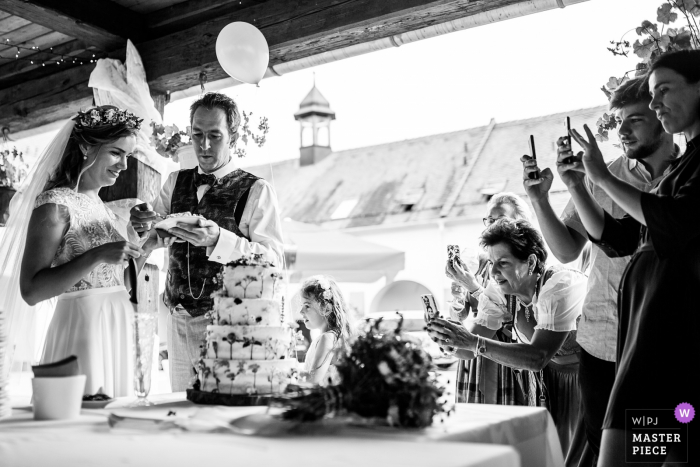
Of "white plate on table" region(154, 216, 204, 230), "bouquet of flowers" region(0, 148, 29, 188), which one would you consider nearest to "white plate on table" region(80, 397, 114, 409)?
"white plate on table" region(154, 216, 204, 230)

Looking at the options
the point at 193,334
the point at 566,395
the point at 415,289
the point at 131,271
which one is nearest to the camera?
the point at 131,271

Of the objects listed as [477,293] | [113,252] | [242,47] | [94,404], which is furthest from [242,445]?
[242,47]

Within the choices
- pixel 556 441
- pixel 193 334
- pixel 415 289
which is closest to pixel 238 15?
pixel 193 334

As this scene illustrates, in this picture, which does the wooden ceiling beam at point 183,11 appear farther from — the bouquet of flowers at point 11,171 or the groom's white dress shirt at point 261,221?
the groom's white dress shirt at point 261,221

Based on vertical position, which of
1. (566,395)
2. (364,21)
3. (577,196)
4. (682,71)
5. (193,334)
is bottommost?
(566,395)

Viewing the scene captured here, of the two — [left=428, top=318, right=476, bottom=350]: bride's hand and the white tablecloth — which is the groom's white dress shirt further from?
the white tablecloth

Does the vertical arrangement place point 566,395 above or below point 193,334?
below

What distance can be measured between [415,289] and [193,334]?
13010 millimetres

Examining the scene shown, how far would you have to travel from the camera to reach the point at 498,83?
70.4 ft

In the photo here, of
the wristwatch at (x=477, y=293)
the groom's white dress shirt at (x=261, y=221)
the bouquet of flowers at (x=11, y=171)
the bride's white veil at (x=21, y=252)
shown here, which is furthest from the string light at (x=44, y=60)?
the wristwatch at (x=477, y=293)

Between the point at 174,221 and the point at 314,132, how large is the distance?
25315 mm

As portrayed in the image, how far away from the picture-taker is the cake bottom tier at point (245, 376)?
1.79 metres

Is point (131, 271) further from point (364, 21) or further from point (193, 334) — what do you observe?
point (364, 21)

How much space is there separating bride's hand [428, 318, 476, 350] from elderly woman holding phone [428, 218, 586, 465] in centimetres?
10
